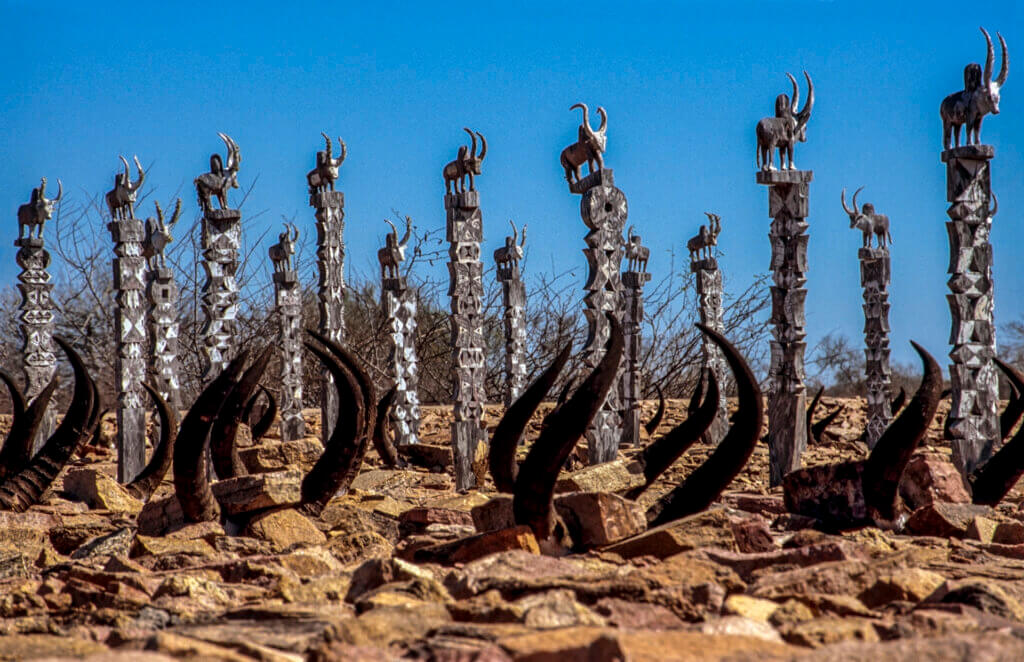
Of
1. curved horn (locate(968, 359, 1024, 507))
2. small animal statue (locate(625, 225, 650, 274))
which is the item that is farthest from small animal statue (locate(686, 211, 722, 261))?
curved horn (locate(968, 359, 1024, 507))

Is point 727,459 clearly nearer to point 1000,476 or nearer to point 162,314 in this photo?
point 1000,476

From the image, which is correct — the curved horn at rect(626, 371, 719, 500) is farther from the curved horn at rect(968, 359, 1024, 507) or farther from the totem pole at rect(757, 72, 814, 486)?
the totem pole at rect(757, 72, 814, 486)

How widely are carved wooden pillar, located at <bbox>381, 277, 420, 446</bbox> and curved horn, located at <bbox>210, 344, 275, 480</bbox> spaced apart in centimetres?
852

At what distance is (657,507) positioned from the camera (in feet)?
19.7

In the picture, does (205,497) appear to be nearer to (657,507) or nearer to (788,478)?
(657,507)

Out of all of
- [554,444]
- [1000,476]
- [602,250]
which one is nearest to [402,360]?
[602,250]

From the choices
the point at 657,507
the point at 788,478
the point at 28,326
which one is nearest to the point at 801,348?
the point at 788,478

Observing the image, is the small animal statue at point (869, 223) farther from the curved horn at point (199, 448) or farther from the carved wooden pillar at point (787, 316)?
the curved horn at point (199, 448)

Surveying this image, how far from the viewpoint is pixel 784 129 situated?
37.0ft

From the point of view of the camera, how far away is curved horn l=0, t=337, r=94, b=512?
8.23 m

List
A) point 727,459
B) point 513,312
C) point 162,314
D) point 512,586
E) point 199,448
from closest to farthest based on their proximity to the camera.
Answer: point 512,586 → point 727,459 → point 199,448 → point 162,314 → point 513,312

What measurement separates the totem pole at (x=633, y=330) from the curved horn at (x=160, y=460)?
26.5 feet

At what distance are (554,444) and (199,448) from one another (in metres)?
2.38

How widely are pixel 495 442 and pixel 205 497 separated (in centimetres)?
187
